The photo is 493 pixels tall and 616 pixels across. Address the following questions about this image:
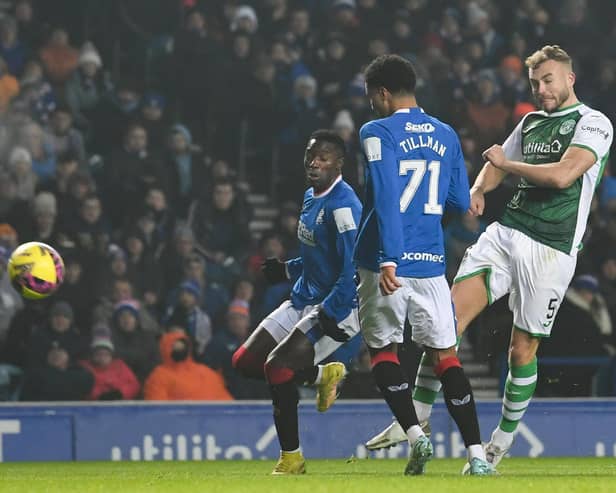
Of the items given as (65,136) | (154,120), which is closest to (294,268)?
(65,136)

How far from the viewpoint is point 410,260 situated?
23.0 ft

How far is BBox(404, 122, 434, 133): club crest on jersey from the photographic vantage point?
7016 mm

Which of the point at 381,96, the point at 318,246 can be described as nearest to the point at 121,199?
the point at 318,246

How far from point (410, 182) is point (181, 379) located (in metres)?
5.66

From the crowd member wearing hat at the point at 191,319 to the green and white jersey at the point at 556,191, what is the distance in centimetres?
542

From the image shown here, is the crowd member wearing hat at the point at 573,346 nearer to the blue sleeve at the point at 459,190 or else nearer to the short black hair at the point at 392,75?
the blue sleeve at the point at 459,190

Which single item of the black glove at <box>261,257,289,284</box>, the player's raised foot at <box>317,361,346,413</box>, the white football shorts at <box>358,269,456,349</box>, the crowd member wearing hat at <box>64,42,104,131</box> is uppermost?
the crowd member wearing hat at <box>64,42,104,131</box>

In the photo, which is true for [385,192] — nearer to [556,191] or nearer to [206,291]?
[556,191]

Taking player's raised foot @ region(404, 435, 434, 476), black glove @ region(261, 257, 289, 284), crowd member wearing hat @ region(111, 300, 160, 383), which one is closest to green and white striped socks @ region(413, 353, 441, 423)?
player's raised foot @ region(404, 435, 434, 476)

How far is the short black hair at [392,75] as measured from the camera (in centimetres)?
704

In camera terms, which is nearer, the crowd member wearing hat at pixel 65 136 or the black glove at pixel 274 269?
the black glove at pixel 274 269

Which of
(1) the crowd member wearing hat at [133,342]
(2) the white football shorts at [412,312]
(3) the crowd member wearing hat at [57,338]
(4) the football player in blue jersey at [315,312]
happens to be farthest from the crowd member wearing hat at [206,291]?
(2) the white football shorts at [412,312]

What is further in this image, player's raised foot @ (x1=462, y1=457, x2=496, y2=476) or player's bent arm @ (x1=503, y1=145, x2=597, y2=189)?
player's bent arm @ (x1=503, y1=145, x2=597, y2=189)

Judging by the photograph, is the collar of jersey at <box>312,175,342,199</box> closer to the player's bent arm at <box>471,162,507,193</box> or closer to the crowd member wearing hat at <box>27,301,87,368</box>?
the player's bent arm at <box>471,162,507,193</box>
